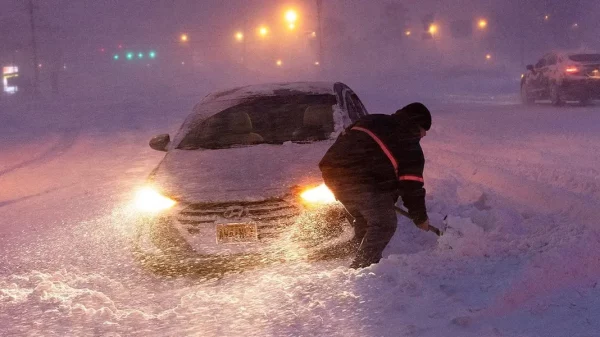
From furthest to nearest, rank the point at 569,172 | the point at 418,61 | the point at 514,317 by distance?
1. the point at 418,61
2. the point at 569,172
3. the point at 514,317

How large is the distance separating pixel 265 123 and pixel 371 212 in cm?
221

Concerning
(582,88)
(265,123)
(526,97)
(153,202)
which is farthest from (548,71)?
(153,202)

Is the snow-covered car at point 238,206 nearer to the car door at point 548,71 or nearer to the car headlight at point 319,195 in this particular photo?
the car headlight at point 319,195

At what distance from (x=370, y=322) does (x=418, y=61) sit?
9422 centimetres

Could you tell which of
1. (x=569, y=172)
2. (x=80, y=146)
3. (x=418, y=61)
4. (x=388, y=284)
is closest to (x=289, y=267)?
(x=388, y=284)

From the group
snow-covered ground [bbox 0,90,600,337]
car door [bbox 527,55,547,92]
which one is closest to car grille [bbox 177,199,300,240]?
snow-covered ground [bbox 0,90,600,337]

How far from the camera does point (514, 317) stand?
12.1 feet

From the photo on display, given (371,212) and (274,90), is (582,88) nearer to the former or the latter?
(274,90)

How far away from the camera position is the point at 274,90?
710 cm

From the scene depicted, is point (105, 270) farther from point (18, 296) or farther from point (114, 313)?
point (114, 313)

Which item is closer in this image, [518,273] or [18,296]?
[518,273]

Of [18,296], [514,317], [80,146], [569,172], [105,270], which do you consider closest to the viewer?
[514,317]

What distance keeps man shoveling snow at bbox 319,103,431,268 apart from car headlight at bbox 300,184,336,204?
191mm

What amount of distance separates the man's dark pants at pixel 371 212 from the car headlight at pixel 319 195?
0.19m
